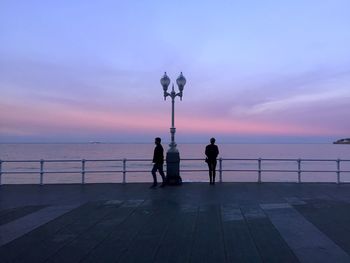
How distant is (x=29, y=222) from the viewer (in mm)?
9992

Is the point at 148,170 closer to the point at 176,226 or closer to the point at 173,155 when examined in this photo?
the point at 173,155

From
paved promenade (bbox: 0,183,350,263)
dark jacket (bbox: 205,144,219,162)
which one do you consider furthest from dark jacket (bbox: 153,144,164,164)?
dark jacket (bbox: 205,144,219,162)

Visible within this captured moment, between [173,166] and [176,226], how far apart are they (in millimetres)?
8118

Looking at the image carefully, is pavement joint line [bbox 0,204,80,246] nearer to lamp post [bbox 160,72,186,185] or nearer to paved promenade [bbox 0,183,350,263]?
paved promenade [bbox 0,183,350,263]

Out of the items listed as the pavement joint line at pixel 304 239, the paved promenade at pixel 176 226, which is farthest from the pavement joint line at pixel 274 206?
the pavement joint line at pixel 304 239

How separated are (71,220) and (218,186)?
26.9 feet

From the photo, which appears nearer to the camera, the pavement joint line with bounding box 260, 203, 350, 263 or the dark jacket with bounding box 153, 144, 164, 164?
the pavement joint line with bounding box 260, 203, 350, 263

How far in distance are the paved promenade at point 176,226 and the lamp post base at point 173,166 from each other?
1796 mm

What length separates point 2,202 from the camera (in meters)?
13.4

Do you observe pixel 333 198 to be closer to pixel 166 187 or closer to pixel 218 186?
pixel 218 186

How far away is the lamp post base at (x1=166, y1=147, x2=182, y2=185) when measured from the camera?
17.3 metres

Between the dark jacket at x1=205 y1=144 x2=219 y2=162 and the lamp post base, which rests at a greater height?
the dark jacket at x1=205 y1=144 x2=219 y2=162

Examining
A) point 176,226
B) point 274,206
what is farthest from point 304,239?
point 274,206

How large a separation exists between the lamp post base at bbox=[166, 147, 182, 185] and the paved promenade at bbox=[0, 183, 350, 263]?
1.80 metres
